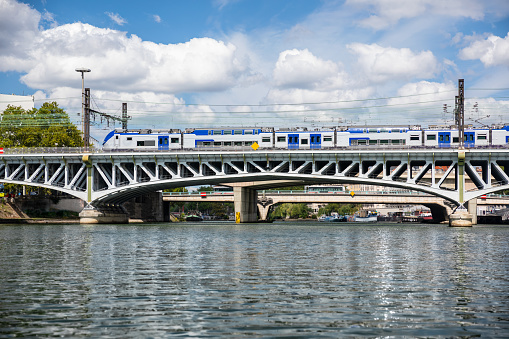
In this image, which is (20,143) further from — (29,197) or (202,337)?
(202,337)

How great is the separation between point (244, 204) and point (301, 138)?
33102 mm

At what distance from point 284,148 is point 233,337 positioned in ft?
253

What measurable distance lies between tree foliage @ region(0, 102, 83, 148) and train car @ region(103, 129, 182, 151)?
15.7 metres

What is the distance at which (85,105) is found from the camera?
309ft

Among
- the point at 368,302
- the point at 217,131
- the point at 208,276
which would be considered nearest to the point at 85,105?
the point at 217,131

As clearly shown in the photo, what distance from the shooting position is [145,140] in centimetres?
9544

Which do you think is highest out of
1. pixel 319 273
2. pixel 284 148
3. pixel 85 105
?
pixel 85 105

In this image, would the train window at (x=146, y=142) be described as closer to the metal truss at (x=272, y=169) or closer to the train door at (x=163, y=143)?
the train door at (x=163, y=143)

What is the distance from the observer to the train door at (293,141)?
90.3 metres

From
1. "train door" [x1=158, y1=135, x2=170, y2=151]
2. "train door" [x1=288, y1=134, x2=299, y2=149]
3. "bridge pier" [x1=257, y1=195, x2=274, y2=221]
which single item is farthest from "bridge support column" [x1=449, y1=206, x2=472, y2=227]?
"bridge pier" [x1=257, y1=195, x2=274, y2=221]

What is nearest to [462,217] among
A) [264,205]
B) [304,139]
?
[304,139]

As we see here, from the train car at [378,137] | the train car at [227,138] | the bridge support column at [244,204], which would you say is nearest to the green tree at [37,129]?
the train car at [227,138]

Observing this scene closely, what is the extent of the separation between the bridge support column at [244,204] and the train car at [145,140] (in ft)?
87.8

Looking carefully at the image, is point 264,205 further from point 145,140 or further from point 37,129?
point 37,129
